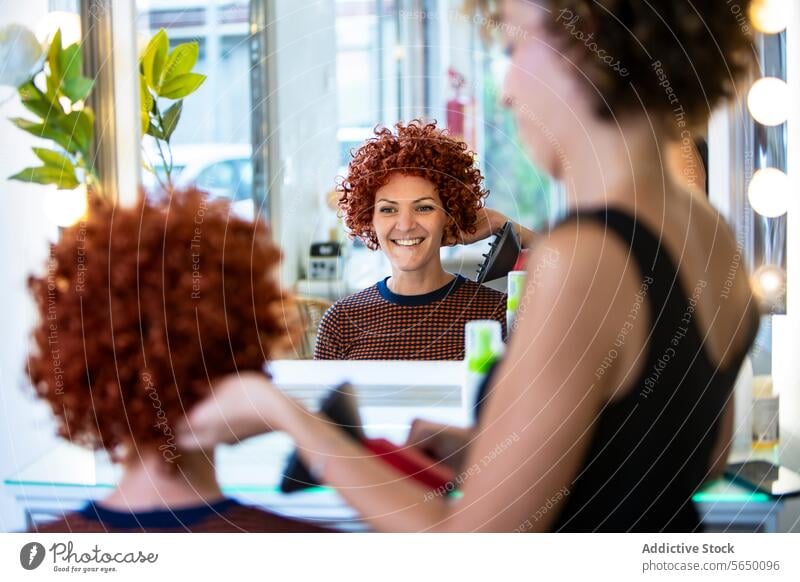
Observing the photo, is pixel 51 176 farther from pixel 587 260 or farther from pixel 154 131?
pixel 587 260

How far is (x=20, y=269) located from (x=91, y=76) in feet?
0.59

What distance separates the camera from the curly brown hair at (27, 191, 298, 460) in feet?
2.54

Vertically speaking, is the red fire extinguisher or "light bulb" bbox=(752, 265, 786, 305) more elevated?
the red fire extinguisher

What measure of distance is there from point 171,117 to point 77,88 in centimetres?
9

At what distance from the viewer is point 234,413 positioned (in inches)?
30.9

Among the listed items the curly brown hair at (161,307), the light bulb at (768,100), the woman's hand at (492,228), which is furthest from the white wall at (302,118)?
the light bulb at (768,100)

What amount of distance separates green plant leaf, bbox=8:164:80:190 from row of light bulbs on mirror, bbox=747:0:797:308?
580mm

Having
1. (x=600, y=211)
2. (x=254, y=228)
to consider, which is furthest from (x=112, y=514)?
(x=600, y=211)

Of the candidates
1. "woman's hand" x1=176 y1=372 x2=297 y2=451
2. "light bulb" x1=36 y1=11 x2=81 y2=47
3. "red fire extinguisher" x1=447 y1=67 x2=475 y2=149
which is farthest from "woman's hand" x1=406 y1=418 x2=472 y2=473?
"light bulb" x1=36 y1=11 x2=81 y2=47

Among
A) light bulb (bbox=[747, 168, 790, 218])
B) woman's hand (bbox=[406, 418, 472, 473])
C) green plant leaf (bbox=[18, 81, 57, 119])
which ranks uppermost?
green plant leaf (bbox=[18, 81, 57, 119])

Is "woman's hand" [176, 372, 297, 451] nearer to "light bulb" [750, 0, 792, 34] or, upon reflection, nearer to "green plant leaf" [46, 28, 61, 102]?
"green plant leaf" [46, 28, 61, 102]

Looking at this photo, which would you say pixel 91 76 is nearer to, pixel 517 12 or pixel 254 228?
pixel 254 228

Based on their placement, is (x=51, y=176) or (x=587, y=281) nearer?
(x=587, y=281)

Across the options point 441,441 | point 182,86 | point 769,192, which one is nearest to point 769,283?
point 769,192
